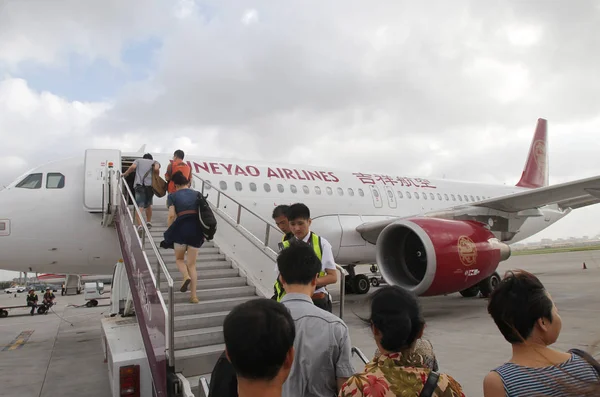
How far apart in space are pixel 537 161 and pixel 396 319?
19281 millimetres

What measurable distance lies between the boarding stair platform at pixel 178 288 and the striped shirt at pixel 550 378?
167cm

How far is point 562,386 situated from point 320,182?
952 centimetres

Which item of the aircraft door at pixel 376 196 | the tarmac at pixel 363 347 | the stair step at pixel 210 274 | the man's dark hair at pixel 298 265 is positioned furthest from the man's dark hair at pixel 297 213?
the aircraft door at pixel 376 196

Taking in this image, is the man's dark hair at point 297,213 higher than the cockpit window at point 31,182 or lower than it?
lower

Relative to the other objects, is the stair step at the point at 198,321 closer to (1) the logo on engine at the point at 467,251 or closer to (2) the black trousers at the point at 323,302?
(2) the black trousers at the point at 323,302

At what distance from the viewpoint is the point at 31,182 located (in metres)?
7.81

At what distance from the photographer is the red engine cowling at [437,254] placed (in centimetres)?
783

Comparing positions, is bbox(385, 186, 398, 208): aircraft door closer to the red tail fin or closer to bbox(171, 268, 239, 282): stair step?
bbox(171, 268, 239, 282): stair step

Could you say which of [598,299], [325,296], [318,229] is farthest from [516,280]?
[598,299]

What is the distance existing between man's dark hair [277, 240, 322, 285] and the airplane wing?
25.8 feet

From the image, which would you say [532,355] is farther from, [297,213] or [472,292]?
[472,292]

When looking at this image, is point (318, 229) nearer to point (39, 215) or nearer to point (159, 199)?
point (159, 199)

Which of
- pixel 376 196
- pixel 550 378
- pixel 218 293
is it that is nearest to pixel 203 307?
pixel 218 293

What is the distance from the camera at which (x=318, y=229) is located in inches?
408
